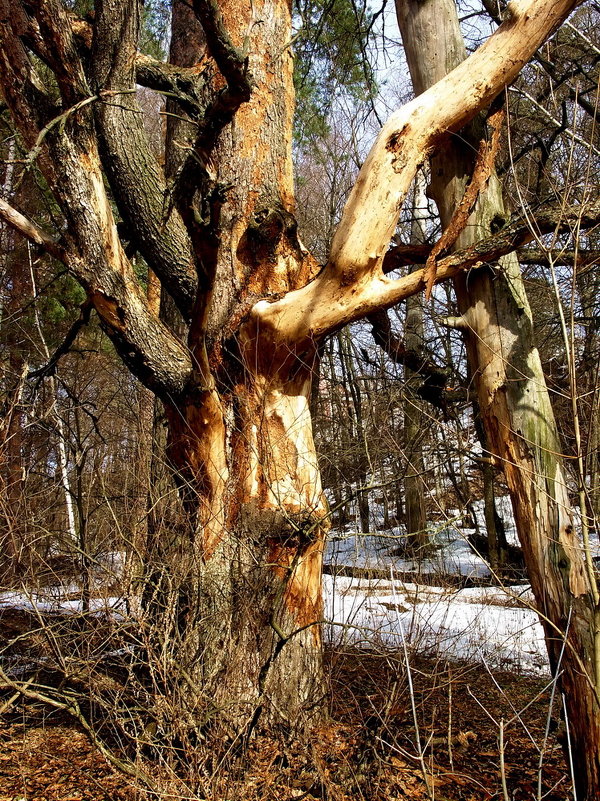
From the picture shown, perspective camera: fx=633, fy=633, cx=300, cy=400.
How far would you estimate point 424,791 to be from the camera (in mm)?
3266

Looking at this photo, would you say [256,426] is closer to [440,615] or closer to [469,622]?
[469,622]

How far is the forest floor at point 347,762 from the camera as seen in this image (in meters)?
2.92

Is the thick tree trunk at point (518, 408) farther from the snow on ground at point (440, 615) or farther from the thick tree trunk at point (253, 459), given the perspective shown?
the thick tree trunk at point (253, 459)

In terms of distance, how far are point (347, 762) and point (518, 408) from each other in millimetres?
2061

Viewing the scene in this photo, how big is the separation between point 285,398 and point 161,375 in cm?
80

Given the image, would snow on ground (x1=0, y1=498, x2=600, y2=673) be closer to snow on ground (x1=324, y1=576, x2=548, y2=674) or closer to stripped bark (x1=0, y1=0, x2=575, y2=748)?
snow on ground (x1=324, y1=576, x2=548, y2=674)

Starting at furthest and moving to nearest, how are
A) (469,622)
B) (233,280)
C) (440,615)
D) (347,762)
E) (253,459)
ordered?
1. (440,615)
2. (469,622)
3. (233,280)
4. (253,459)
5. (347,762)

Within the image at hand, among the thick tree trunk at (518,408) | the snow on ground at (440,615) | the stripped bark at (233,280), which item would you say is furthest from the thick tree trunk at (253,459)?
the thick tree trunk at (518,408)

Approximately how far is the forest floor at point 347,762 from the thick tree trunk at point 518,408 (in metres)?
0.44

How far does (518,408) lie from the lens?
3635 millimetres

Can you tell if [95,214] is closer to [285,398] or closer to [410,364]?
[285,398]

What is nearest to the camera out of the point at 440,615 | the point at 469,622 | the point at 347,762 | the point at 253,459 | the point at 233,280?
the point at 347,762

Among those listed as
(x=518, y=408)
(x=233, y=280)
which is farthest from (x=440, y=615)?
(x=233, y=280)

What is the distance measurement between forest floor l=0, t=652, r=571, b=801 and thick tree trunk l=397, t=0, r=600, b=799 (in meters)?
0.44
